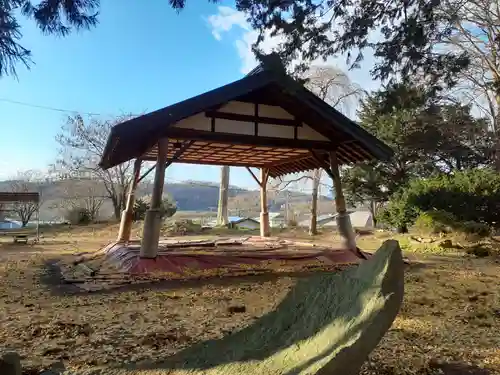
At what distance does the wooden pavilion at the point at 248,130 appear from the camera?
7105mm

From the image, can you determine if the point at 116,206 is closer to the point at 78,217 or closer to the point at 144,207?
the point at 78,217

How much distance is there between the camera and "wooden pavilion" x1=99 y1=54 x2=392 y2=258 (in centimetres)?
711

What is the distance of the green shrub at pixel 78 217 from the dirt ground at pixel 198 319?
1385 centimetres

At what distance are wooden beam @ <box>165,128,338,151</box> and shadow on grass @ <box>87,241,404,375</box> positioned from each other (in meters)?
5.58

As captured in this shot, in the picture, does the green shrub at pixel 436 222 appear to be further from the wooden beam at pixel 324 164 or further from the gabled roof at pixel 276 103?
the wooden beam at pixel 324 164

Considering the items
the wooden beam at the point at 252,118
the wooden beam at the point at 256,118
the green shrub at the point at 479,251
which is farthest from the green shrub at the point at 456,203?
the wooden beam at the point at 256,118

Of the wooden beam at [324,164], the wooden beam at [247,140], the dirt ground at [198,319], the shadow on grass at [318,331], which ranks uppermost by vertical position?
the wooden beam at [247,140]

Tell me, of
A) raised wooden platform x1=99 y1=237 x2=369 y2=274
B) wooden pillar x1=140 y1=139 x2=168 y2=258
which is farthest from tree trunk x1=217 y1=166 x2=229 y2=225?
wooden pillar x1=140 y1=139 x2=168 y2=258

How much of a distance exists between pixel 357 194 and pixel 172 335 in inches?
629

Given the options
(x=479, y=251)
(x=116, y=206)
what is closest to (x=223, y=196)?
(x=116, y=206)

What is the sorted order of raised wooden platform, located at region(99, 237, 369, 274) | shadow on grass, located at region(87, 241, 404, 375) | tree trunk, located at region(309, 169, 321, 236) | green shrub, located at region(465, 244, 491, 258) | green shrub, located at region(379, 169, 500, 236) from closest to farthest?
shadow on grass, located at region(87, 241, 404, 375)
raised wooden platform, located at region(99, 237, 369, 274)
green shrub, located at region(465, 244, 491, 258)
green shrub, located at region(379, 169, 500, 236)
tree trunk, located at region(309, 169, 321, 236)

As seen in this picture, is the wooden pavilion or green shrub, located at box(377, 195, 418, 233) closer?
the wooden pavilion

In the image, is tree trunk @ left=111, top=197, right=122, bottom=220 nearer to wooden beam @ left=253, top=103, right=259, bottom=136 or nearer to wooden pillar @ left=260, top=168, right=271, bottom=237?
wooden pillar @ left=260, top=168, right=271, bottom=237

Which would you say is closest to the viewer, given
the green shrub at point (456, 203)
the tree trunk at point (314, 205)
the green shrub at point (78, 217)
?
the green shrub at point (456, 203)
